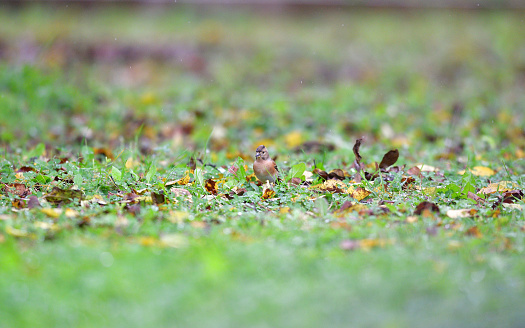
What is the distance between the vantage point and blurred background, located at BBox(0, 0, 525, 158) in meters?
6.26

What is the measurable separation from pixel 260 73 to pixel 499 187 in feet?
17.2

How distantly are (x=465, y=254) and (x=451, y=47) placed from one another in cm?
771

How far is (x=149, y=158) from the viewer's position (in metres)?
4.70

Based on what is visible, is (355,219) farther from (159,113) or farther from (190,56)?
(190,56)

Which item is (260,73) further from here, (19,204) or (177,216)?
(177,216)

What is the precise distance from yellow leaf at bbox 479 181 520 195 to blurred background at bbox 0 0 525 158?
168 centimetres

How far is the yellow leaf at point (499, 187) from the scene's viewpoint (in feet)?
12.8

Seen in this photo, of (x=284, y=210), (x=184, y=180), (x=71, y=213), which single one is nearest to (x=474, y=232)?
(x=284, y=210)

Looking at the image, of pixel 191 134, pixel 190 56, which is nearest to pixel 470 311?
pixel 191 134

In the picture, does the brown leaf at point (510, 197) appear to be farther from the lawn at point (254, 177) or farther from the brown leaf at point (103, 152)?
the brown leaf at point (103, 152)

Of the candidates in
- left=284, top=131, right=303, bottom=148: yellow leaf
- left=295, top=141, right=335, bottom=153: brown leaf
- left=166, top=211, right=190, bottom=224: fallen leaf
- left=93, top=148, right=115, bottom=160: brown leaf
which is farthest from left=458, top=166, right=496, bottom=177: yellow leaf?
left=93, top=148, right=115, bottom=160: brown leaf

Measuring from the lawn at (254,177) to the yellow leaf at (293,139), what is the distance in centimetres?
2

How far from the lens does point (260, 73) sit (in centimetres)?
866

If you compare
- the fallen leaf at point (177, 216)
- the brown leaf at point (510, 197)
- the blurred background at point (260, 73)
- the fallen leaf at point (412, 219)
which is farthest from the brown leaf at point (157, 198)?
the brown leaf at point (510, 197)
